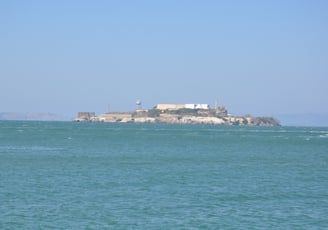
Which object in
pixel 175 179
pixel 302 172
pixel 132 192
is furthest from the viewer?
pixel 302 172

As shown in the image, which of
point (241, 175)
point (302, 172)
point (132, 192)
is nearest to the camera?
point (132, 192)

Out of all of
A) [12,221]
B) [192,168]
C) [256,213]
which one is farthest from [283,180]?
[12,221]

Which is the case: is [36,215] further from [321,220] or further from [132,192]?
[321,220]

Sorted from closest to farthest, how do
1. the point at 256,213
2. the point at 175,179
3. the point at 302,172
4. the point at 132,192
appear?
1. the point at 256,213
2. the point at 132,192
3. the point at 175,179
4. the point at 302,172

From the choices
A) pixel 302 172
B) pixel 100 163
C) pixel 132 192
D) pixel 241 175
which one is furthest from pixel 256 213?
pixel 100 163

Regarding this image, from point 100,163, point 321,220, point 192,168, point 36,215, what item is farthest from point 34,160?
point 321,220

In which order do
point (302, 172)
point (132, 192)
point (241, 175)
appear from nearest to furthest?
point (132, 192), point (241, 175), point (302, 172)

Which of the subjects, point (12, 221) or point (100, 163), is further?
point (100, 163)

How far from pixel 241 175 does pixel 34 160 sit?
1866 centimetres

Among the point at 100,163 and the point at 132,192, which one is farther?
the point at 100,163

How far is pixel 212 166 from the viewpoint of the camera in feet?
162

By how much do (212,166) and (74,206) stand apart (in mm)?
23226

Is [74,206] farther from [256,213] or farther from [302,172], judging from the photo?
[302,172]

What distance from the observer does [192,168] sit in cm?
4738
